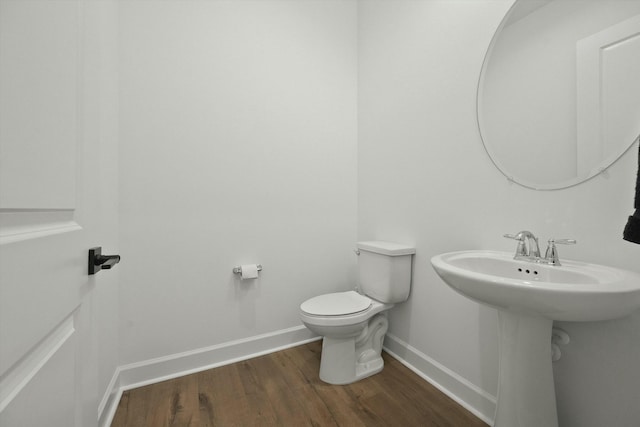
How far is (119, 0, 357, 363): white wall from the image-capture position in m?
1.50

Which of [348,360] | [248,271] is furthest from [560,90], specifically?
[248,271]

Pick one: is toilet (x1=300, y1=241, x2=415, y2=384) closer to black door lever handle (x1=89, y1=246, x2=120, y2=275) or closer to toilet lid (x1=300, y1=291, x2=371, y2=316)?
toilet lid (x1=300, y1=291, x2=371, y2=316)

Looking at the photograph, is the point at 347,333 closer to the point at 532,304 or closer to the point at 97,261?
the point at 532,304

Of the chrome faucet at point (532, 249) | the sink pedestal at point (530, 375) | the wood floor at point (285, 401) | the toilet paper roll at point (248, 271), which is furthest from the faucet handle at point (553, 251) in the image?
the toilet paper roll at point (248, 271)

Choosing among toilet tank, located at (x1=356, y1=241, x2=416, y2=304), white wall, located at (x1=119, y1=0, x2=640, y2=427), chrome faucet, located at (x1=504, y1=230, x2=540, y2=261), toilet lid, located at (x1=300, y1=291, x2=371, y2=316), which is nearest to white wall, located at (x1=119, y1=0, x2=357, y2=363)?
white wall, located at (x1=119, y1=0, x2=640, y2=427)

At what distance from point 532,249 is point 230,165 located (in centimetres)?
165

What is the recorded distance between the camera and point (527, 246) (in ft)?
3.54

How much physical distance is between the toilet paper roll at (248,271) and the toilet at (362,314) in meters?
0.38

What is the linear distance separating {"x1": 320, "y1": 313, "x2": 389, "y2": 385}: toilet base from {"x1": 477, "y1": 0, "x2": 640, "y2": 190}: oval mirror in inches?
47.2

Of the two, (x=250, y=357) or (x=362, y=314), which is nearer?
(x=362, y=314)

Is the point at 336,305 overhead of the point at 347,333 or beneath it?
overhead

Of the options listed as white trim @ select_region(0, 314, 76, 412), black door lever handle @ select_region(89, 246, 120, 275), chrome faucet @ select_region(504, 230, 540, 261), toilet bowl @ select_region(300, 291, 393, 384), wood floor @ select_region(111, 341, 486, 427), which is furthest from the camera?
toilet bowl @ select_region(300, 291, 393, 384)

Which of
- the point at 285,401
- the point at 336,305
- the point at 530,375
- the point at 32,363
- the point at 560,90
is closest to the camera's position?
the point at 32,363

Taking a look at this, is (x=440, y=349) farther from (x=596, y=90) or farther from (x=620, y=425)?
(x=596, y=90)
